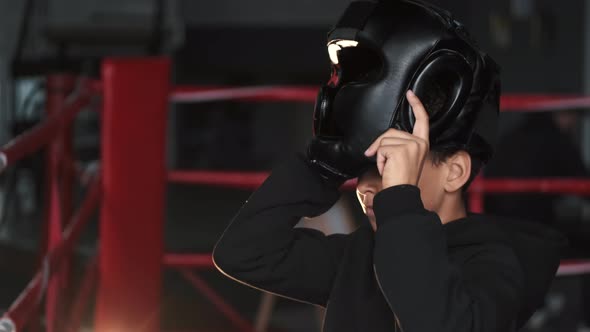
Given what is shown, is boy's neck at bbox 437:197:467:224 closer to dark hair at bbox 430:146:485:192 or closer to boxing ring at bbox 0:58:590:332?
dark hair at bbox 430:146:485:192

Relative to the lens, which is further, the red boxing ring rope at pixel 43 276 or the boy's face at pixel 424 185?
the red boxing ring rope at pixel 43 276

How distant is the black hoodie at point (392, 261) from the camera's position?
3.51ft

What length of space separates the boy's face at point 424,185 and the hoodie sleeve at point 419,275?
86 millimetres

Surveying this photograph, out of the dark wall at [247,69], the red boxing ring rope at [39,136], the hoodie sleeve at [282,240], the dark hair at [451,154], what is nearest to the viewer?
the dark hair at [451,154]

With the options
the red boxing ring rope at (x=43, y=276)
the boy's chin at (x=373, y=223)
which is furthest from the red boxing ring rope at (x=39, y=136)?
the boy's chin at (x=373, y=223)

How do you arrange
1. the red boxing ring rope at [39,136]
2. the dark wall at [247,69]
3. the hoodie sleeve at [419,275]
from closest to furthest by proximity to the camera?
the hoodie sleeve at [419,275] < the red boxing ring rope at [39,136] < the dark wall at [247,69]

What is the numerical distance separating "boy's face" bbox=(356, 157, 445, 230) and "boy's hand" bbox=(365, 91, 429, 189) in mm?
69

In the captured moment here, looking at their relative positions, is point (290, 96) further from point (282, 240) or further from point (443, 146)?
point (443, 146)

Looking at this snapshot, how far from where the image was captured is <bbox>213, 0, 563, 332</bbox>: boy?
1079mm

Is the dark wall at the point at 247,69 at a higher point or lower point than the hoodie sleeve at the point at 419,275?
lower

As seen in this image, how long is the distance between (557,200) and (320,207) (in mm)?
2826

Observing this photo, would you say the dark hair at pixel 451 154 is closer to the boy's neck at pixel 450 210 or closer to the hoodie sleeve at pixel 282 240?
the boy's neck at pixel 450 210

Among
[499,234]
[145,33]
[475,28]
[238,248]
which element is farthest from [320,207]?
[475,28]

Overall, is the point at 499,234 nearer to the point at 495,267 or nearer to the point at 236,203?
the point at 495,267
